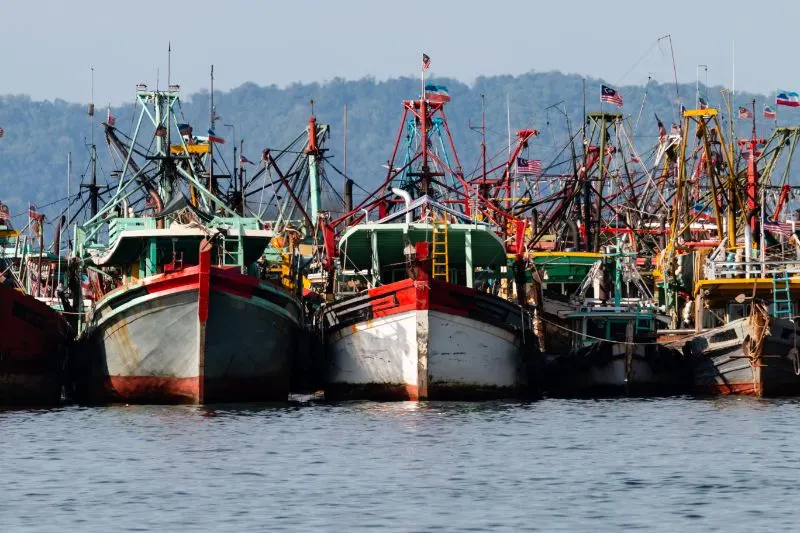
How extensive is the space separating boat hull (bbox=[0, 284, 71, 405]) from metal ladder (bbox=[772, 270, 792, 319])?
84.2 feet

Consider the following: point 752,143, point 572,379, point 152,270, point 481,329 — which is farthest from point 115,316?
point 752,143

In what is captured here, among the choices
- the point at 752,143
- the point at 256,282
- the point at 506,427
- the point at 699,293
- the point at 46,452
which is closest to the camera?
the point at 46,452

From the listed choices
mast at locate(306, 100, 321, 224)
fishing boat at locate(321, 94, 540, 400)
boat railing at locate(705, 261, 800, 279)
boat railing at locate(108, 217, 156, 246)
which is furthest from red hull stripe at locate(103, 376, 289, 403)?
mast at locate(306, 100, 321, 224)

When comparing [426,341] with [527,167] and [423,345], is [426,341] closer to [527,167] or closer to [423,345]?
[423,345]

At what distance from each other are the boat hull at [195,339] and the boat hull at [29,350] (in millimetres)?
2702

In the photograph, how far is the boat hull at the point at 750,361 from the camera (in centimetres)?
6228

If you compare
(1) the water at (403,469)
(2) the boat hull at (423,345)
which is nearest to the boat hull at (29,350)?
(1) the water at (403,469)

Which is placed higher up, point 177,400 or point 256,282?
point 256,282

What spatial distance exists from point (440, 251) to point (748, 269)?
38.8 feet

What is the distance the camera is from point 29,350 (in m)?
62.6

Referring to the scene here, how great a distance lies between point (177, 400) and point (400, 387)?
7465mm

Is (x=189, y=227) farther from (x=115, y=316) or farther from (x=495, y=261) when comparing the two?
(x=495, y=261)

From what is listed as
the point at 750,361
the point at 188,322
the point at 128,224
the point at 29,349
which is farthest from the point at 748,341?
the point at 29,349

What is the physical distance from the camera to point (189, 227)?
6325 cm
